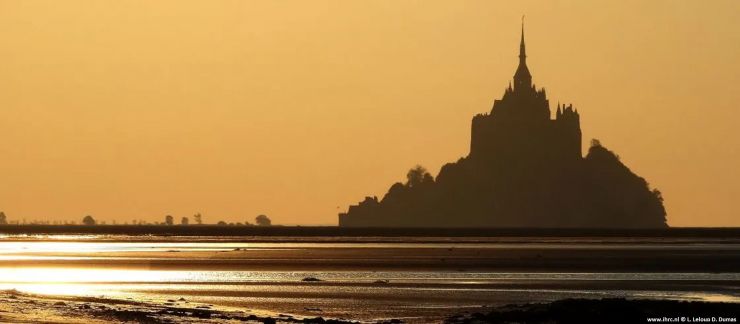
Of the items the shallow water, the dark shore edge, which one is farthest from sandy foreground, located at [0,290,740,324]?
the shallow water

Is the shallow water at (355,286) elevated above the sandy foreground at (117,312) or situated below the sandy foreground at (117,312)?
above

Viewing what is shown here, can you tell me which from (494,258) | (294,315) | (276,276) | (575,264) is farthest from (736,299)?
(494,258)

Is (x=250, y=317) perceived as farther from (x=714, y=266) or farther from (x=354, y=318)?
(x=714, y=266)

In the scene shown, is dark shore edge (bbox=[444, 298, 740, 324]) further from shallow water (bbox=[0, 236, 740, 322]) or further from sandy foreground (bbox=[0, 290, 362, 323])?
sandy foreground (bbox=[0, 290, 362, 323])

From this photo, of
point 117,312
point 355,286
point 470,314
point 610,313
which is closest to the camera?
point 610,313

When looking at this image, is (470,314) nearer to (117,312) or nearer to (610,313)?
(610,313)

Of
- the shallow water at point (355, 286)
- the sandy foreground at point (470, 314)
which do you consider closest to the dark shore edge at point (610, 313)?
the sandy foreground at point (470, 314)

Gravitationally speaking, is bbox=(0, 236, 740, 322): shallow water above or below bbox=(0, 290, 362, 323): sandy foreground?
above

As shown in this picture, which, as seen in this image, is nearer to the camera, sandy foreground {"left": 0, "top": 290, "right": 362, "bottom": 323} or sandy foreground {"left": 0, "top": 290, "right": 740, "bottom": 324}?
sandy foreground {"left": 0, "top": 290, "right": 740, "bottom": 324}

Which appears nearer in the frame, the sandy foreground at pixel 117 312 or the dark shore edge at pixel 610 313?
the dark shore edge at pixel 610 313

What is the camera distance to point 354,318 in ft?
184

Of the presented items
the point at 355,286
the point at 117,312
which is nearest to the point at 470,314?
the point at 117,312

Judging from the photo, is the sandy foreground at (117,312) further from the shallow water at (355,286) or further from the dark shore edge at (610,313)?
the dark shore edge at (610,313)

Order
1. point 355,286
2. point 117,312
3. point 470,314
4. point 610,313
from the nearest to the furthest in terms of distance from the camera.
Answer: point 610,313 → point 470,314 → point 117,312 → point 355,286
